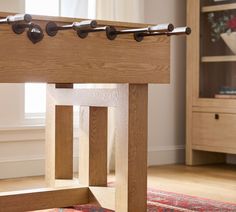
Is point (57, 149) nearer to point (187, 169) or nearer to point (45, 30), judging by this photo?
point (45, 30)

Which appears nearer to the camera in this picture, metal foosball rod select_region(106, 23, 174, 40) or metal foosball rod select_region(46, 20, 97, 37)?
metal foosball rod select_region(46, 20, 97, 37)

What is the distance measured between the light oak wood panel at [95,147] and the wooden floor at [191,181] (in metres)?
0.65

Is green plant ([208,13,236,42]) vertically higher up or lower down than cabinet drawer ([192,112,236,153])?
higher up

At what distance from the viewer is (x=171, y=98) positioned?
174 inches

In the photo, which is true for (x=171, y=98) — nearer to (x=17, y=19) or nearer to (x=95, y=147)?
(x=95, y=147)

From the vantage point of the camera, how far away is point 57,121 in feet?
9.02

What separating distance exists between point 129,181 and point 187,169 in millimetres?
1986

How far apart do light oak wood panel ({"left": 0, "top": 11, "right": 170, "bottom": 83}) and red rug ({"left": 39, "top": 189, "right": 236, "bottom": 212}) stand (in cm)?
70

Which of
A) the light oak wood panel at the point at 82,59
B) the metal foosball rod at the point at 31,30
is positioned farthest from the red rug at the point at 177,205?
the metal foosball rod at the point at 31,30

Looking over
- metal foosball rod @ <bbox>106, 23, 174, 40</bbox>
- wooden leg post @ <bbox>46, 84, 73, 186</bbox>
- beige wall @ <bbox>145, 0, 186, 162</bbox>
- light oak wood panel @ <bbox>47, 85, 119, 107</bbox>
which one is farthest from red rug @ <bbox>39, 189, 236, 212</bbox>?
beige wall @ <bbox>145, 0, 186, 162</bbox>

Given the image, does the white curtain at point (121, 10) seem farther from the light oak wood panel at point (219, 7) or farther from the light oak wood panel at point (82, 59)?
the light oak wood panel at point (82, 59)

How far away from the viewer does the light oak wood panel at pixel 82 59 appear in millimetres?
1784

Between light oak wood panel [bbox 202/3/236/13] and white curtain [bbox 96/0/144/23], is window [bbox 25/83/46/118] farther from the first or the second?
light oak wood panel [bbox 202/3/236/13]

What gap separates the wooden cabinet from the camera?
4.03 meters
